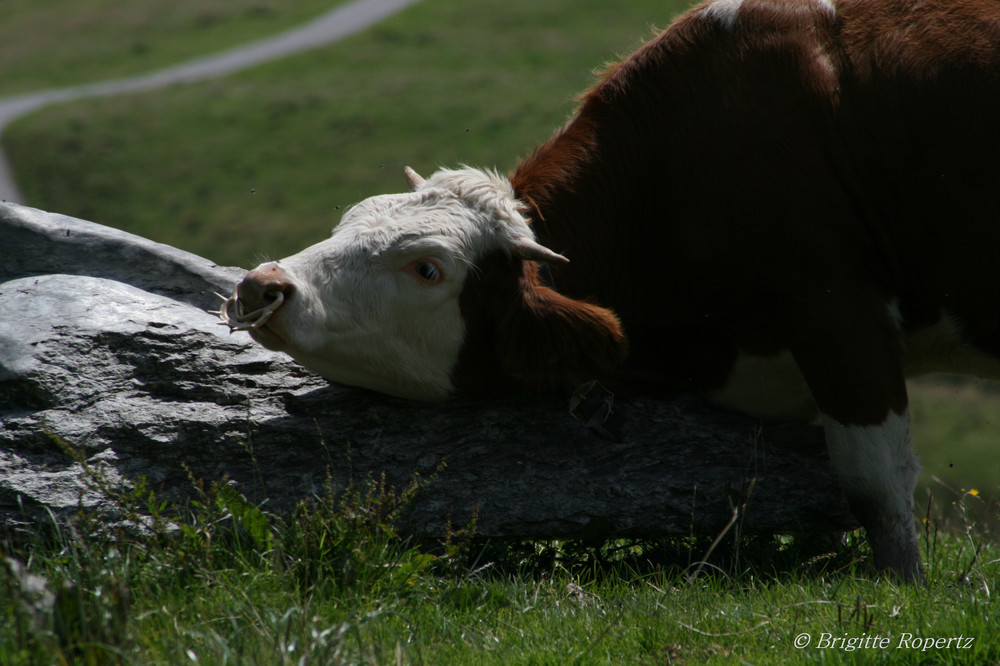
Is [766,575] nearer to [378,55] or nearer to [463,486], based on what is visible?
[463,486]

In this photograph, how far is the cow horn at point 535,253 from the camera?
15.5ft

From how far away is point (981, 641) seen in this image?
A: 11.4ft

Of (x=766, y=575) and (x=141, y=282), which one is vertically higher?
(x=141, y=282)

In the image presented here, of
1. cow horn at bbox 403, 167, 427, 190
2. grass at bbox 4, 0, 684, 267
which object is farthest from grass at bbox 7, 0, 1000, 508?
cow horn at bbox 403, 167, 427, 190

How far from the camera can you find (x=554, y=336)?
473 cm

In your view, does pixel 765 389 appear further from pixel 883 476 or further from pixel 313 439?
pixel 313 439

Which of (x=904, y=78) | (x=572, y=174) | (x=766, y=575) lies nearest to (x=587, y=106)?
(x=572, y=174)

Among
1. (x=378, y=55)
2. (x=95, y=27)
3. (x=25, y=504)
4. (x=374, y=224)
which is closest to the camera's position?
(x=25, y=504)

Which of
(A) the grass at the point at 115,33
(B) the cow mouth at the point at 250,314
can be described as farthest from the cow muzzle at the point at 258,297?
(A) the grass at the point at 115,33

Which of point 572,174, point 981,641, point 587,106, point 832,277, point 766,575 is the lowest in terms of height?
point 766,575

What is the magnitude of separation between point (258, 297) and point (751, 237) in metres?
2.31

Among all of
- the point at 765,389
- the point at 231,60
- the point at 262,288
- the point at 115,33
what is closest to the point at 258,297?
the point at 262,288

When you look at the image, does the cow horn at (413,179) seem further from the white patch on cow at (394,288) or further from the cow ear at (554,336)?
the cow ear at (554,336)

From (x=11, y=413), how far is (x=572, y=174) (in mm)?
2918
